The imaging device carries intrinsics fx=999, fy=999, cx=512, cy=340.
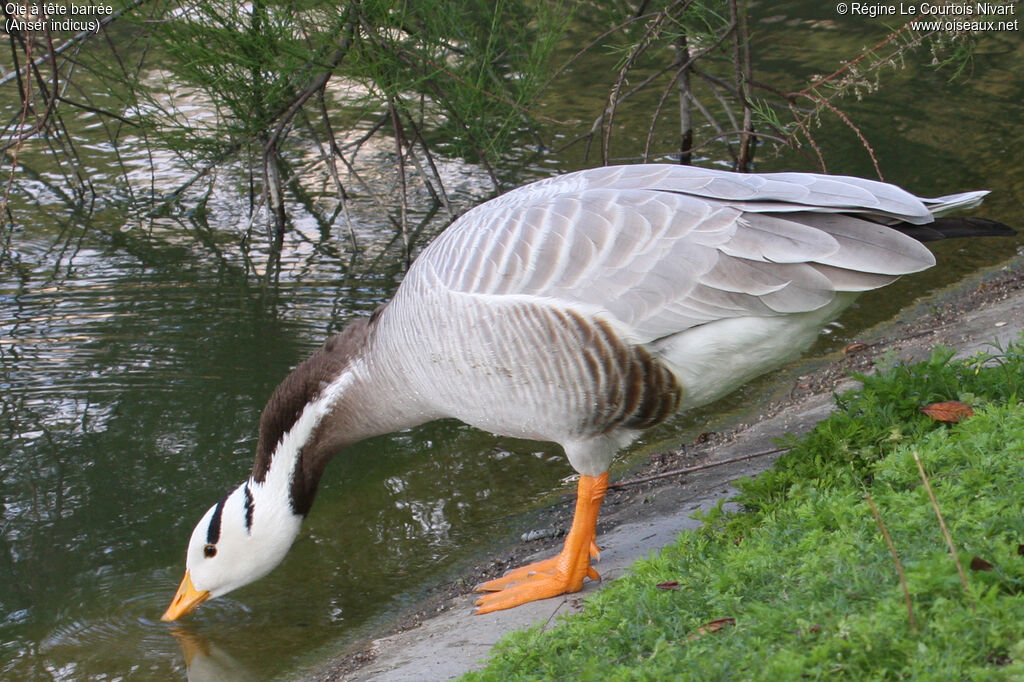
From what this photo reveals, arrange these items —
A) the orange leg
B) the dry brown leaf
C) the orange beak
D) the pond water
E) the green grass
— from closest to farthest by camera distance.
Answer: the green grass → the dry brown leaf → the orange leg → the orange beak → the pond water

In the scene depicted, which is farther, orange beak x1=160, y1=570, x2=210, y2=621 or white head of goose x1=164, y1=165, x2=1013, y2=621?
orange beak x1=160, y1=570, x2=210, y2=621

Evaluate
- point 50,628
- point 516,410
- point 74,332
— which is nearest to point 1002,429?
point 516,410

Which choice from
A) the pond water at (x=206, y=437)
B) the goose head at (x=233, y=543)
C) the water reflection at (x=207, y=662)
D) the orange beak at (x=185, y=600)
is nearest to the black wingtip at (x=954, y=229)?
the pond water at (x=206, y=437)

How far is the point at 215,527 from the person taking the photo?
4.49 metres

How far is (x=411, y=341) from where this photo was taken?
4.14 m

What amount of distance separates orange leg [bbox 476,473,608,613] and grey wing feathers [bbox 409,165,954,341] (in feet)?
2.48

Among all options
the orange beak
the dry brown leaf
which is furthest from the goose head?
the dry brown leaf

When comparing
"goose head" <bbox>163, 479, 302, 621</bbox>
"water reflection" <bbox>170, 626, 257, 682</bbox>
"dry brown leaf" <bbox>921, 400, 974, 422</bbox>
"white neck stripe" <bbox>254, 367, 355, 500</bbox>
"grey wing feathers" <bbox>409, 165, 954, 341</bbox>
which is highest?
"grey wing feathers" <bbox>409, 165, 954, 341</bbox>

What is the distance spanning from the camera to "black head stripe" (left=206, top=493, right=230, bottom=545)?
4.47m

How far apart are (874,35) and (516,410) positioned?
31.6 feet

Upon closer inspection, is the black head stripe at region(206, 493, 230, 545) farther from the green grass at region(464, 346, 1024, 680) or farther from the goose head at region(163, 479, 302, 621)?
the green grass at region(464, 346, 1024, 680)

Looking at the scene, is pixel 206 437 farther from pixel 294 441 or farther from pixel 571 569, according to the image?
pixel 571 569

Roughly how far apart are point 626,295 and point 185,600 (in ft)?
7.94

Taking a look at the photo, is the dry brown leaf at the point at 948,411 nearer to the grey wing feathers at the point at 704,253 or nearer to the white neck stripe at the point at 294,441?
the grey wing feathers at the point at 704,253
